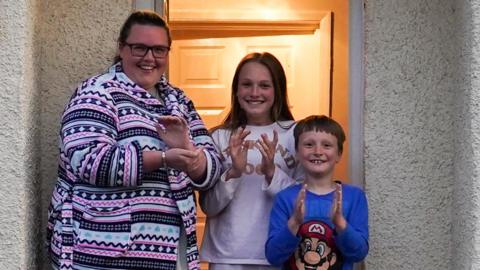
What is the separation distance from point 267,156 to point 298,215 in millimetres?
370

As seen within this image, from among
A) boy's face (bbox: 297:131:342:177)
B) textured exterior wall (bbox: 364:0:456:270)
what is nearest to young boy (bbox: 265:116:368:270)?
boy's face (bbox: 297:131:342:177)

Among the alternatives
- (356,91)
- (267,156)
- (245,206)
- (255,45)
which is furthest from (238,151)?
(255,45)

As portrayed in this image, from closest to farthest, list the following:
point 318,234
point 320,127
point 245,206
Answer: point 318,234 < point 320,127 < point 245,206

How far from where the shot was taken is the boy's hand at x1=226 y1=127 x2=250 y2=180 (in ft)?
11.3

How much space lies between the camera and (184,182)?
3297 millimetres

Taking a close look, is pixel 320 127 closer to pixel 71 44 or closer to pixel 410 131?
pixel 410 131

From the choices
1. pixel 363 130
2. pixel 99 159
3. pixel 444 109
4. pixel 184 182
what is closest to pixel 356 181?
pixel 363 130

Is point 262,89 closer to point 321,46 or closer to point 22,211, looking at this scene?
point 22,211

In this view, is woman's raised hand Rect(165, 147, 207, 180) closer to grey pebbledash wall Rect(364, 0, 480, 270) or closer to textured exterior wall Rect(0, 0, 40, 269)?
textured exterior wall Rect(0, 0, 40, 269)

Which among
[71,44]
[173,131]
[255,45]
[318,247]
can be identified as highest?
[255,45]

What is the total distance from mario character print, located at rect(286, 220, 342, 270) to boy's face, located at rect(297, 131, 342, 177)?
22 centimetres

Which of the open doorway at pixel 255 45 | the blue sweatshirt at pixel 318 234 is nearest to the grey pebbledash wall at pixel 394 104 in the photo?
the blue sweatshirt at pixel 318 234

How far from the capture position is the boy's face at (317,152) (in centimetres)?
340

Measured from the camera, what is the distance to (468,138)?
132 inches
